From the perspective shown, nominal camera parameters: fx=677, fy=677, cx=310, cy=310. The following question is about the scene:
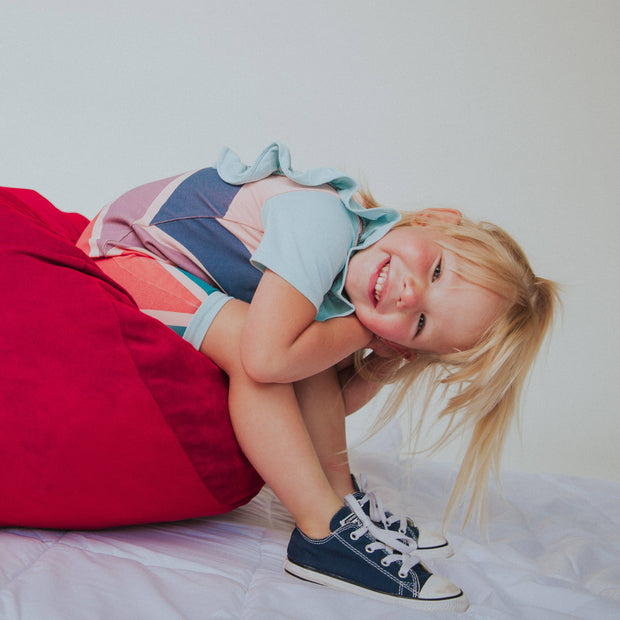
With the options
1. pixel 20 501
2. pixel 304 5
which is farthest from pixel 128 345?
pixel 304 5

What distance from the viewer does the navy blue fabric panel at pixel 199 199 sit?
139cm

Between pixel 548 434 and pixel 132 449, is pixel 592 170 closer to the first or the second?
pixel 548 434

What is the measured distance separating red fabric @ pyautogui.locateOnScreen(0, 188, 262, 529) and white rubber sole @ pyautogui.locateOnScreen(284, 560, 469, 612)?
22cm

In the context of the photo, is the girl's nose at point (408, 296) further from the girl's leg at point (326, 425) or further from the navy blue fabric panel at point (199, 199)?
the navy blue fabric panel at point (199, 199)

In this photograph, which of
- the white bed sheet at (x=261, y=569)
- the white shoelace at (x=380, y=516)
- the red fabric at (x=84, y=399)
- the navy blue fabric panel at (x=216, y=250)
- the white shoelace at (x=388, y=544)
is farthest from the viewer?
the navy blue fabric panel at (x=216, y=250)

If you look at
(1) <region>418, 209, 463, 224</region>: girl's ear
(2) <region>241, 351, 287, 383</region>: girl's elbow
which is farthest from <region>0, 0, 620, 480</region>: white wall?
(2) <region>241, 351, 287, 383</region>: girl's elbow

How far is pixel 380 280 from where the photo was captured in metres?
1.31

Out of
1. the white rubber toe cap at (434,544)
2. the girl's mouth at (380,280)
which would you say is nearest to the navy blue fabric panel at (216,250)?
the girl's mouth at (380,280)

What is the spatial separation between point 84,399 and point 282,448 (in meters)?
0.34

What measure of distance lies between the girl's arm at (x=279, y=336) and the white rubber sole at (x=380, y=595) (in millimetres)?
315

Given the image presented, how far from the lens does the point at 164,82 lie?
246 cm

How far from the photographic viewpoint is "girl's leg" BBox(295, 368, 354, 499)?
142 centimetres

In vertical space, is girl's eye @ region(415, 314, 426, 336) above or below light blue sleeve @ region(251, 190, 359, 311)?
below

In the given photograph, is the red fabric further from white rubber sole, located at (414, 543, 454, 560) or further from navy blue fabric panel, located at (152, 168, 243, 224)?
white rubber sole, located at (414, 543, 454, 560)
